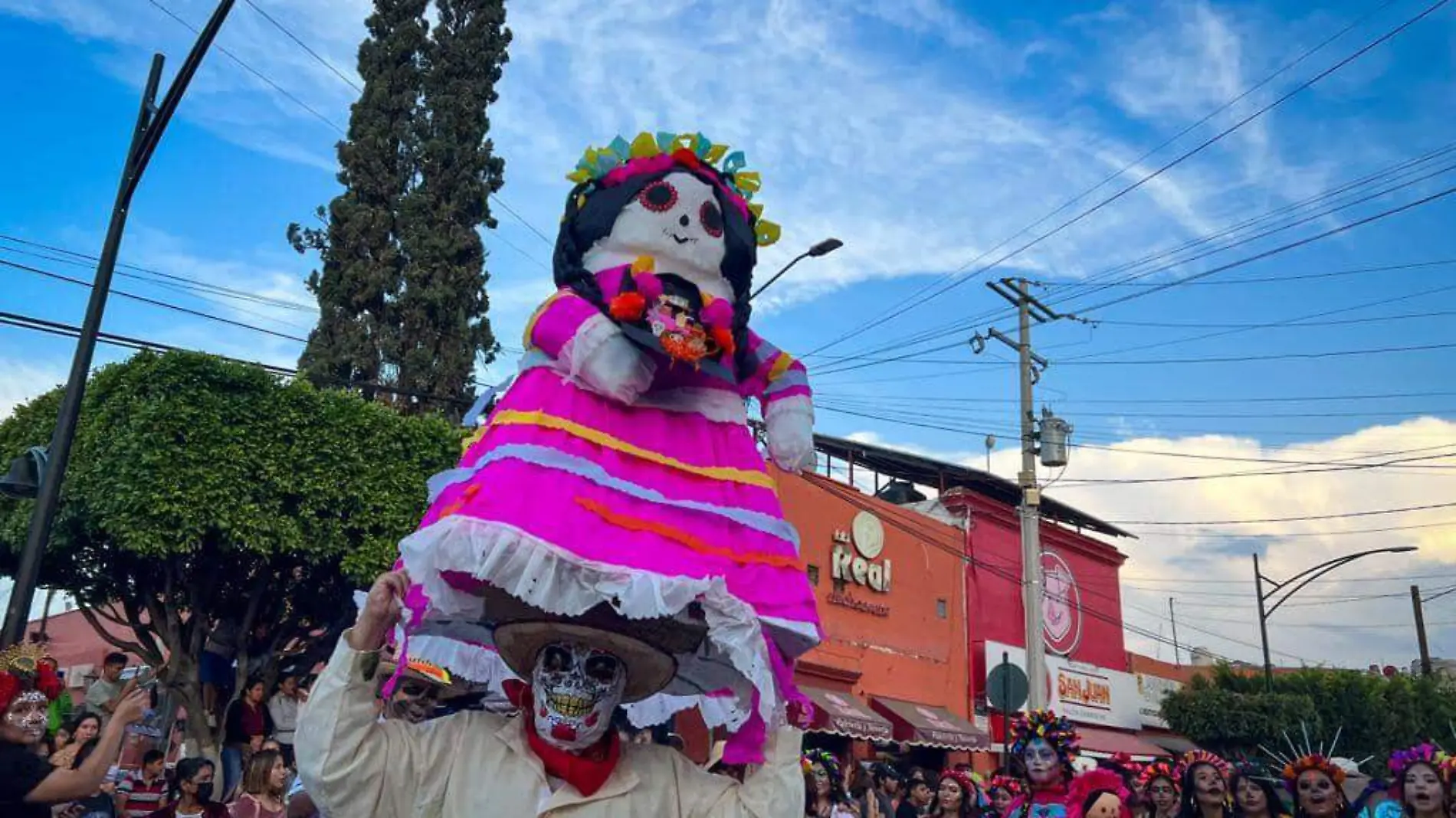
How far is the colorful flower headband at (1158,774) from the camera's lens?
7547 millimetres

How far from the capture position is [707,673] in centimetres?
349

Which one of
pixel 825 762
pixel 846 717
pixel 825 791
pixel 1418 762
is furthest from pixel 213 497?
pixel 1418 762

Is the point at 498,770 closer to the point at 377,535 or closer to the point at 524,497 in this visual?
the point at 524,497

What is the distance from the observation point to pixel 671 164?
398cm

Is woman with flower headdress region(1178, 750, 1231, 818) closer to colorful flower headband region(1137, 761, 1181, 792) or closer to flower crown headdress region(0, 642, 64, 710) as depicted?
colorful flower headband region(1137, 761, 1181, 792)

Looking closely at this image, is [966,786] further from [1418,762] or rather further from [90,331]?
[90,331]

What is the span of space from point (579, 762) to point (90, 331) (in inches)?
268

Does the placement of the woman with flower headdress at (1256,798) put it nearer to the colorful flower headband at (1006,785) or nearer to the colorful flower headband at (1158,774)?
the colorful flower headband at (1158,774)

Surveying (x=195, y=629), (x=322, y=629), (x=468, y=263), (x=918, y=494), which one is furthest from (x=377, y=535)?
(x=918, y=494)

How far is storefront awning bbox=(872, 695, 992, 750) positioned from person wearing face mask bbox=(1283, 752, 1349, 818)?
46.9 ft

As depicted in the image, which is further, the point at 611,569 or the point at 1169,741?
the point at 1169,741

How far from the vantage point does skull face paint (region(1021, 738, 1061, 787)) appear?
6.73 metres

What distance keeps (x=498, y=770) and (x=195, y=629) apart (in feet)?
39.7

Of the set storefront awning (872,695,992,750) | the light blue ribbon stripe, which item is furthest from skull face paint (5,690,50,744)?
storefront awning (872,695,992,750)
